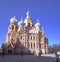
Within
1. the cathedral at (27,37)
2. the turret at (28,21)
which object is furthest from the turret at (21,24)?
the turret at (28,21)

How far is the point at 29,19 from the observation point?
72812 mm

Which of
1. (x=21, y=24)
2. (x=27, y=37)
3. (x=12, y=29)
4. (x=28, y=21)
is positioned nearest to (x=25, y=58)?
(x=27, y=37)

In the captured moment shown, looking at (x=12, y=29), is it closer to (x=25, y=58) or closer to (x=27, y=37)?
(x=27, y=37)

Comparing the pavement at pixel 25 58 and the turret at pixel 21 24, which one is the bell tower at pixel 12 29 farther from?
the pavement at pixel 25 58

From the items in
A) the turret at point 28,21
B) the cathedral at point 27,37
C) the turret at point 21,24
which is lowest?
the cathedral at point 27,37

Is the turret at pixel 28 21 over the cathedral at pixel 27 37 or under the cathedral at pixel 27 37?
over

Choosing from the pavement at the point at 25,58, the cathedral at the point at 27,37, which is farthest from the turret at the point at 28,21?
the pavement at the point at 25,58

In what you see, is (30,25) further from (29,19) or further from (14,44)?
(14,44)

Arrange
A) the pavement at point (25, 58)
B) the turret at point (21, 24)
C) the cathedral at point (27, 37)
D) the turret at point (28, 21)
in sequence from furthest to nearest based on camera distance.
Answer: the turret at point (28, 21), the turret at point (21, 24), the cathedral at point (27, 37), the pavement at point (25, 58)

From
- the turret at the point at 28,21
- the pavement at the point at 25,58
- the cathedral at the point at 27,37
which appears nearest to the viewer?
the pavement at the point at 25,58

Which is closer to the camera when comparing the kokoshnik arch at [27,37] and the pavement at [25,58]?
the pavement at [25,58]

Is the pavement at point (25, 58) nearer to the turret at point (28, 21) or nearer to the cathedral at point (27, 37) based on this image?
the cathedral at point (27, 37)

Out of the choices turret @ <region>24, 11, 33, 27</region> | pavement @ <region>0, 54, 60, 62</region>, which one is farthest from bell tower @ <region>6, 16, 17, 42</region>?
pavement @ <region>0, 54, 60, 62</region>

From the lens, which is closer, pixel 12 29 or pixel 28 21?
pixel 12 29
